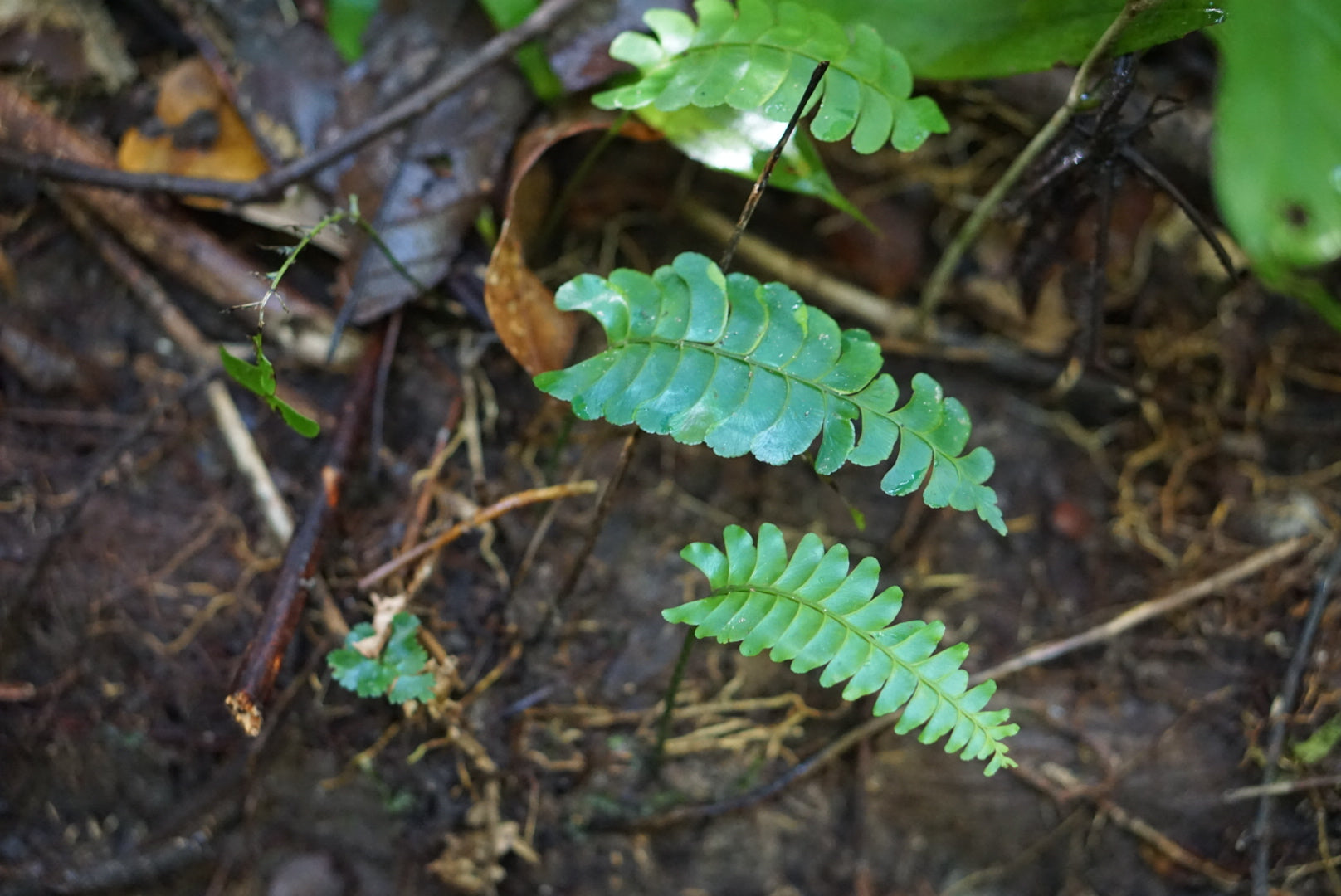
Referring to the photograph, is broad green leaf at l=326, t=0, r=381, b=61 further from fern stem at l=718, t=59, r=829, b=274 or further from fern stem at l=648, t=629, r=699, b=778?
fern stem at l=648, t=629, r=699, b=778

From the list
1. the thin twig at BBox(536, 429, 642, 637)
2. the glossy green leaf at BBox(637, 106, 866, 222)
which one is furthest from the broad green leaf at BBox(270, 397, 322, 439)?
the glossy green leaf at BBox(637, 106, 866, 222)

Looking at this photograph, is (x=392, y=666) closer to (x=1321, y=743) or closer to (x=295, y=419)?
(x=295, y=419)

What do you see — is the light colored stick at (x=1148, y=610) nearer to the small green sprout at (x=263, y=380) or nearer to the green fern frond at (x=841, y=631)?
the green fern frond at (x=841, y=631)

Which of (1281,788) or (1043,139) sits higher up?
(1043,139)

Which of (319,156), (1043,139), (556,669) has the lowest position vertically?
(556,669)

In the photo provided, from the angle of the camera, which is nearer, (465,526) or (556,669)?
(465,526)

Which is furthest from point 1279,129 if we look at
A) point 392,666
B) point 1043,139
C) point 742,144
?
point 392,666
